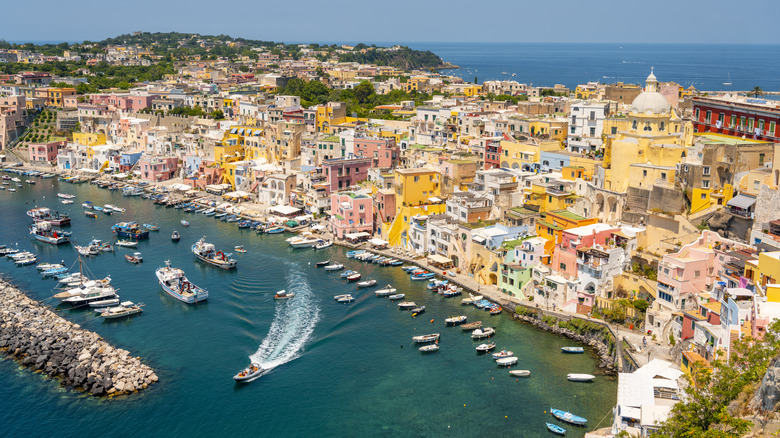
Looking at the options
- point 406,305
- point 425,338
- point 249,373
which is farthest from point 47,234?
point 425,338

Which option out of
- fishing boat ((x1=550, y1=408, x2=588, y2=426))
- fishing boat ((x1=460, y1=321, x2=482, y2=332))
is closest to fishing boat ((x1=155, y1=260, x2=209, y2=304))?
fishing boat ((x1=460, y1=321, x2=482, y2=332))

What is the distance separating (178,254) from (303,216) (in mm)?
8980

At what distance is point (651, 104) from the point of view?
35.2 m

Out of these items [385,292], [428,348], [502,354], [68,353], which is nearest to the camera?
[68,353]

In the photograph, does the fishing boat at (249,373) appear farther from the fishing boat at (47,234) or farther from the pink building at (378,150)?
the pink building at (378,150)

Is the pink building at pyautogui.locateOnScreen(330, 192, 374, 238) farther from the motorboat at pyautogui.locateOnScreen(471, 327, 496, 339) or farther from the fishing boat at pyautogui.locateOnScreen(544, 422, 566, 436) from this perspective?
the fishing boat at pyautogui.locateOnScreen(544, 422, 566, 436)

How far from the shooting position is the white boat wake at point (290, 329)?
26.2 metres

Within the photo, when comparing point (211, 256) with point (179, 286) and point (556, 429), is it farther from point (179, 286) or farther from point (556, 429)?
point (556, 429)

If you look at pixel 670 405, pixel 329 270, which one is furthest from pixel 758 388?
pixel 329 270

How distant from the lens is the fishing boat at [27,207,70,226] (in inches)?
1770

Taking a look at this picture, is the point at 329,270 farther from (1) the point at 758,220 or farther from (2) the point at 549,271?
(1) the point at 758,220

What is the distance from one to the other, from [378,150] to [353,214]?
379 inches

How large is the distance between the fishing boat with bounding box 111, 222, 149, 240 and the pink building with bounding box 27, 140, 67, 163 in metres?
29.8

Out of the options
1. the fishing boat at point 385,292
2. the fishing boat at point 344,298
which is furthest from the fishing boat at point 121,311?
the fishing boat at point 385,292
